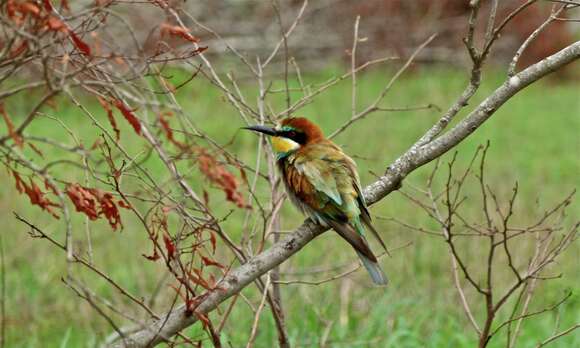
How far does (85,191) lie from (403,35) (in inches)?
474

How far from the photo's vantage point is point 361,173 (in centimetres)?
970

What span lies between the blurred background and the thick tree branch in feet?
1.55

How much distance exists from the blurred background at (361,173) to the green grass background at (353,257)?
0.02 metres

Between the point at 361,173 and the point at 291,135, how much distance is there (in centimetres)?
546

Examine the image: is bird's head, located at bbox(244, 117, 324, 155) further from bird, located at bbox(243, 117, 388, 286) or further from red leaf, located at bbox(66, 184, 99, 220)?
red leaf, located at bbox(66, 184, 99, 220)

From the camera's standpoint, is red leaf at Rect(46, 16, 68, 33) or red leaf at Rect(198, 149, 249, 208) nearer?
red leaf at Rect(198, 149, 249, 208)

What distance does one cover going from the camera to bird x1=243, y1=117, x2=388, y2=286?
3.86m

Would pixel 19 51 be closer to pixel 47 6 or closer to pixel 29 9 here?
pixel 47 6

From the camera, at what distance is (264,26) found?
14.5m

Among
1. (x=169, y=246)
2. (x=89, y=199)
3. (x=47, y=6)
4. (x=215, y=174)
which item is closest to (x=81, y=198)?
(x=89, y=199)

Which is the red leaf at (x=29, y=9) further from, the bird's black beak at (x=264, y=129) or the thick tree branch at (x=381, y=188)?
the bird's black beak at (x=264, y=129)

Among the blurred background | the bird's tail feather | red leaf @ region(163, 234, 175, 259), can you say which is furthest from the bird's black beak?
red leaf @ region(163, 234, 175, 259)

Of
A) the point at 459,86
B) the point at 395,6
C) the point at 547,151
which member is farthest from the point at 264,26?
the point at 547,151

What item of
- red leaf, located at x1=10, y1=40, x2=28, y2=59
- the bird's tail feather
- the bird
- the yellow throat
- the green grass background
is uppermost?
the green grass background
